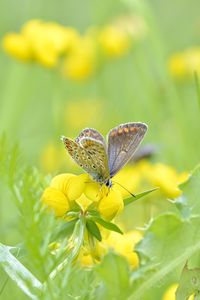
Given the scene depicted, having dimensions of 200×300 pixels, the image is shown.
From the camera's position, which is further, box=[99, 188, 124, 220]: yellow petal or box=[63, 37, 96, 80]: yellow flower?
box=[63, 37, 96, 80]: yellow flower

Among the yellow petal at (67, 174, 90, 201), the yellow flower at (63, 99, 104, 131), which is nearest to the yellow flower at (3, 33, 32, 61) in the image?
the yellow flower at (63, 99, 104, 131)

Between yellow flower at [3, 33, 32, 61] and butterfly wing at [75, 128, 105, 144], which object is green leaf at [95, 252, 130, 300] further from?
yellow flower at [3, 33, 32, 61]

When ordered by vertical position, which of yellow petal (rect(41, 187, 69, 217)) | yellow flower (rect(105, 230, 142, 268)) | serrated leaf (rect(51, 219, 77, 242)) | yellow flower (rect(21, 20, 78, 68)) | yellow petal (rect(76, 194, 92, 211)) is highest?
yellow flower (rect(21, 20, 78, 68))

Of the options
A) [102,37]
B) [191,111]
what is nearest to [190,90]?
[191,111]

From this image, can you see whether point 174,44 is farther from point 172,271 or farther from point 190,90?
point 172,271

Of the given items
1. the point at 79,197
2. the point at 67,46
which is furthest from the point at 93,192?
the point at 67,46

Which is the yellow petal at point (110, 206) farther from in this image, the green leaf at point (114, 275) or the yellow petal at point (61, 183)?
the green leaf at point (114, 275)

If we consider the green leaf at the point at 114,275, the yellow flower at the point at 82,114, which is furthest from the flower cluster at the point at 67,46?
the green leaf at the point at 114,275
